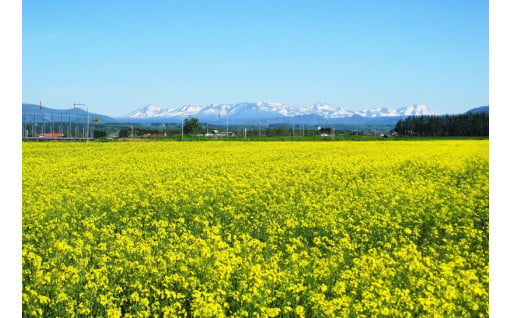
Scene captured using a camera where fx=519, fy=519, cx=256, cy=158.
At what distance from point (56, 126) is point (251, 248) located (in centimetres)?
5017

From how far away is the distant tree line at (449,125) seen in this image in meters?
65.4

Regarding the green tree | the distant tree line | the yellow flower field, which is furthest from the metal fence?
the distant tree line

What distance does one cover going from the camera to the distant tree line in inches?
2574

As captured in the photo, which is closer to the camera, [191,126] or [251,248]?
[251,248]

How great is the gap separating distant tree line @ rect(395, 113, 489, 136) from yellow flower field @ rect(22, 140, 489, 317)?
179 feet

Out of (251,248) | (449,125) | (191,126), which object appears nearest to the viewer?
(251,248)

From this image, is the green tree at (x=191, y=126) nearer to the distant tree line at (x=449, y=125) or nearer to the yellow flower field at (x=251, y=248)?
the distant tree line at (x=449, y=125)

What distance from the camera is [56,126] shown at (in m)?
53.1

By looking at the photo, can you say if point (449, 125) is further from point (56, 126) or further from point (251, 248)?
point (251, 248)

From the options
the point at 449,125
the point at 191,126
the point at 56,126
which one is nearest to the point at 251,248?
the point at 56,126

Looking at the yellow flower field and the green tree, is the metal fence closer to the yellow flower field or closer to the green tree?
the green tree
